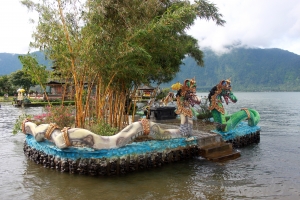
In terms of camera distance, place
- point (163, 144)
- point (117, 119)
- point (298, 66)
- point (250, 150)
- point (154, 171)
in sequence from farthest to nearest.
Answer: point (298, 66), point (250, 150), point (117, 119), point (163, 144), point (154, 171)

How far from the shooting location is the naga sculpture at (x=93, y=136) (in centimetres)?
773

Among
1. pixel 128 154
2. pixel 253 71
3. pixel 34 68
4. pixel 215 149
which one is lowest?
pixel 215 149

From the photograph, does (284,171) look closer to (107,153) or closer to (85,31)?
(107,153)

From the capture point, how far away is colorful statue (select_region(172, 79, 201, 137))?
10047mm

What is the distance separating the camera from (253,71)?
167 meters

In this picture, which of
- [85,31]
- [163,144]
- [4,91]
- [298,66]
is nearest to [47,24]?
[85,31]

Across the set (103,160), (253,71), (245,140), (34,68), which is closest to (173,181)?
(103,160)

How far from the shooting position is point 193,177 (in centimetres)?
823

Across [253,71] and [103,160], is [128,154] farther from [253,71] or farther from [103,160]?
[253,71]

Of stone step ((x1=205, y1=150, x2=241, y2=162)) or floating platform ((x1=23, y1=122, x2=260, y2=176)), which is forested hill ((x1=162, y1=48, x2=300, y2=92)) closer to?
stone step ((x1=205, y1=150, x2=241, y2=162))

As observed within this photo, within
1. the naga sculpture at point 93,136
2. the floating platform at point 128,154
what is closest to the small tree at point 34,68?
the naga sculpture at point 93,136

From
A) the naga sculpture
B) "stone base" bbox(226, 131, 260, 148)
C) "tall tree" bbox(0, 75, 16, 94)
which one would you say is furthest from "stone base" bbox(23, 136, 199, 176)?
"tall tree" bbox(0, 75, 16, 94)

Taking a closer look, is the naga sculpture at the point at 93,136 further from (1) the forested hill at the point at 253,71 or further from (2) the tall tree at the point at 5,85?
(1) the forested hill at the point at 253,71

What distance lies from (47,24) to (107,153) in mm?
4709
